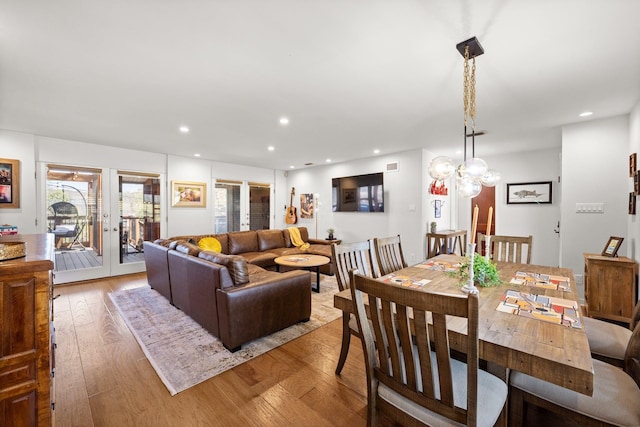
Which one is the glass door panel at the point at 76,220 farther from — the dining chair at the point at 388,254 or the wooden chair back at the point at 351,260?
the dining chair at the point at 388,254

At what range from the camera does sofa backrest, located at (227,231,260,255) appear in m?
5.23

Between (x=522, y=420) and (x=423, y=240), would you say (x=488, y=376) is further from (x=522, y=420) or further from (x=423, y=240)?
(x=423, y=240)

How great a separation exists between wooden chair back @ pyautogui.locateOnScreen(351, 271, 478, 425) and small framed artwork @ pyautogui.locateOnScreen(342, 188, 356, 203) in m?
5.04

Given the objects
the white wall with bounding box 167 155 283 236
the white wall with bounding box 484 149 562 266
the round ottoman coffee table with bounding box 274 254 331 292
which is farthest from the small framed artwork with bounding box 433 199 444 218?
the white wall with bounding box 167 155 283 236

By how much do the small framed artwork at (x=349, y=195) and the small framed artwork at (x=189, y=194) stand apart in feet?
11.0

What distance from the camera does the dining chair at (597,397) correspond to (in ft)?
3.63

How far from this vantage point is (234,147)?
5090 mm

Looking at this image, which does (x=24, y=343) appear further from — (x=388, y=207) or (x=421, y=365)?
(x=388, y=207)

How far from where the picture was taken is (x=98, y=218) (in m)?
4.98

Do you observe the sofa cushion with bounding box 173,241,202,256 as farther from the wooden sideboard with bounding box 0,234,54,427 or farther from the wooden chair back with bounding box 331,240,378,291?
the wooden sideboard with bounding box 0,234,54,427

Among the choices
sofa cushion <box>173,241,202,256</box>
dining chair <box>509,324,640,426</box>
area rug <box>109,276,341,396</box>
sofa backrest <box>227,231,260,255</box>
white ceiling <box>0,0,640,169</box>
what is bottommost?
area rug <box>109,276,341,396</box>

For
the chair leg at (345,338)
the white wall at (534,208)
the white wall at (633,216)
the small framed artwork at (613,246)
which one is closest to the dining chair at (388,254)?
the chair leg at (345,338)

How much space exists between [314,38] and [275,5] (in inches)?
14.8

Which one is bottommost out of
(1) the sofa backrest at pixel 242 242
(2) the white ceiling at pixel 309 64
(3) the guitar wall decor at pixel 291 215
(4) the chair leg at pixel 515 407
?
(4) the chair leg at pixel 515 407
